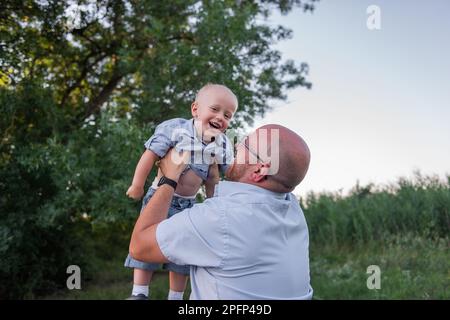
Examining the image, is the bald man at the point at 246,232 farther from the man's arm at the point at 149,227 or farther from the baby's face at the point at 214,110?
the baby's face at the point at 214,110

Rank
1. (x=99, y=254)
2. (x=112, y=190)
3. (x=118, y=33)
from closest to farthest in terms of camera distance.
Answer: (x=112, y=190)
(x=118, y=33)
(x=99, y=254)

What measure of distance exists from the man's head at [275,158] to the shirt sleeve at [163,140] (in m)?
0.59

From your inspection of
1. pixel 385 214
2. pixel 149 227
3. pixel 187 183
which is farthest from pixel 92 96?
pixel 149 227

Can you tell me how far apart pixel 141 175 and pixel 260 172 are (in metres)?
0.79

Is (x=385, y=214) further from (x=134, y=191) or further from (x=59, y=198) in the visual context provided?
(x=134, y=191)

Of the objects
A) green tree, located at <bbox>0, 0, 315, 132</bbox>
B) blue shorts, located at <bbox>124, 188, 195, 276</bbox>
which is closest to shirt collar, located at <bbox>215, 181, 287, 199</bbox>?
blue shorts, located at <bbox>124, 188, 195, 276</bbox>

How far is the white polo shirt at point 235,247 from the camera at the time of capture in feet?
8.46

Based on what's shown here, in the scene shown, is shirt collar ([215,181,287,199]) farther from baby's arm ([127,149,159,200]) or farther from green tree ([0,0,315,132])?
green tree ([0,0,315,132])

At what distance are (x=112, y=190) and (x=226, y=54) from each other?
1849 mm

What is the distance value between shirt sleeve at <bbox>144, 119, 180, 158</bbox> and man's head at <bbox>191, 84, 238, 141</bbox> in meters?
0.15
